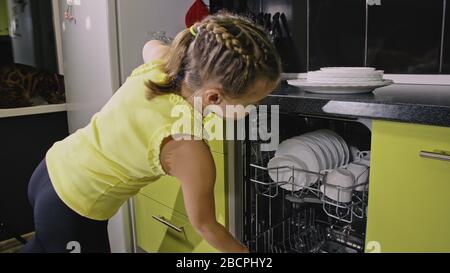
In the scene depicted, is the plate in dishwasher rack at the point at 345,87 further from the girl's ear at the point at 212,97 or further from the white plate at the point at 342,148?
the girl's ear at the point at 212,97

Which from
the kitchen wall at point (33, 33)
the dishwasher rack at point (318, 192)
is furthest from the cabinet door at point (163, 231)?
the kitchen wall at point (33, 33)

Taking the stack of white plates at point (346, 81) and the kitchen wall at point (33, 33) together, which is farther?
the kitchen wall at point (33, 33)

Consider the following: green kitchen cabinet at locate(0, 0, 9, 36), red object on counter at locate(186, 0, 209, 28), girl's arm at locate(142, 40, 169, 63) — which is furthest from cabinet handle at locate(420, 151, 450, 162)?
green kitchen cabinet at locate(0, 0, 9, 36)

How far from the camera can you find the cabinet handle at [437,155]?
32.1 inches

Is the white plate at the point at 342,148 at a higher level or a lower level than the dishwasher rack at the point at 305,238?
higher

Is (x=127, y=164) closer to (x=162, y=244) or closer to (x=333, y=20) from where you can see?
(x=162, y=244)

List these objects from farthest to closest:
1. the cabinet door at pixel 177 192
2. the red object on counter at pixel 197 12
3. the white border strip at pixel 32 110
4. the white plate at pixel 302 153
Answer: the white border strip at pixel 32 110
the red object on counter at pixel 197 12
the cabinet door at pixel 177 192
the white plate at pixel 302 153

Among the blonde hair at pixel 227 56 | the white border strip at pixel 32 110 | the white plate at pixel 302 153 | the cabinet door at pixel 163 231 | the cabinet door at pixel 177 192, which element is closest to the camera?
the blonde hair at pixel 227 56

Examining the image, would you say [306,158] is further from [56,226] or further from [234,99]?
[56,226]

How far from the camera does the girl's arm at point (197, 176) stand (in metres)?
0.80

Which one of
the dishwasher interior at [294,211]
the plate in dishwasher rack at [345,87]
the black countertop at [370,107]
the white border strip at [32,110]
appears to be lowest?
the dishwasher interior at [294,211]

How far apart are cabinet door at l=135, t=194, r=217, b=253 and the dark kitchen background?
861 mm

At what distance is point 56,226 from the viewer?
40.2 inches

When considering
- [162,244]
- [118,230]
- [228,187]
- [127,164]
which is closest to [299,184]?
[228,187]
